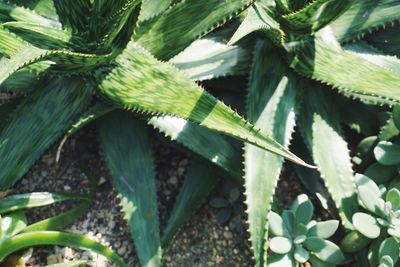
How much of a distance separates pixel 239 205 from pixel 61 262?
0.46 m

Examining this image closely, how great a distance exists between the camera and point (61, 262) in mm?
1427

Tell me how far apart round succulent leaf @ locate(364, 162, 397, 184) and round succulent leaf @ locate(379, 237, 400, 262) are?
207 millimetres

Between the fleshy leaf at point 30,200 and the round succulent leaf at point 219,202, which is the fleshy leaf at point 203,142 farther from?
the fleshy leaf at point 30,200

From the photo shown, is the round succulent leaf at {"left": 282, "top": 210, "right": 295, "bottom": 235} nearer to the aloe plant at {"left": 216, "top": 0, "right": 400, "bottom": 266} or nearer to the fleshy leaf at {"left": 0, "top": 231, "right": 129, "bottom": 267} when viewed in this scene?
the aloe plant at {"left": 216, "top": 0, "right": 400, "bottom": 266}

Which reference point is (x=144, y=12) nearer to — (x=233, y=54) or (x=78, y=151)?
(x=233, y=54)

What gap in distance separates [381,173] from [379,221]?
0.18 m

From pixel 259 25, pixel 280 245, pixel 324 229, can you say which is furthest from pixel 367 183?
pixel 259 25

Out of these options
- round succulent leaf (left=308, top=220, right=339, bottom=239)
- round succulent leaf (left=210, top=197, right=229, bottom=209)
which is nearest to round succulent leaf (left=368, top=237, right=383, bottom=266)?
round succulent leaf (left=308, top=220, right=339, bottom=239)

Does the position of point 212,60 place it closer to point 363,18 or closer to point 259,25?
point 259,25

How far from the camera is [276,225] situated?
1.38 metres

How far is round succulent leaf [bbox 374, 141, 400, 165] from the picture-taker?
1457 mm

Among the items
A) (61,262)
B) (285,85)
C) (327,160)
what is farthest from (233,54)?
(61,262)

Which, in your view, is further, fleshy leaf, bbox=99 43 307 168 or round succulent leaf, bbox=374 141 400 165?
round succulent leaf, bbox=374 141 400 165

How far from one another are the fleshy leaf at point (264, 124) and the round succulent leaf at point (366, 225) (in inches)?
8.2
